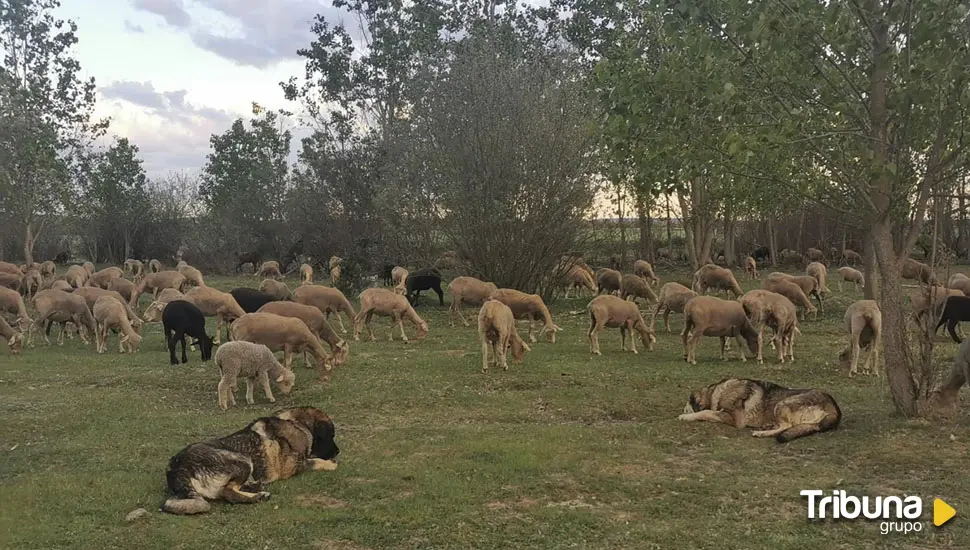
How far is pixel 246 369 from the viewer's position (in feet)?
36.3

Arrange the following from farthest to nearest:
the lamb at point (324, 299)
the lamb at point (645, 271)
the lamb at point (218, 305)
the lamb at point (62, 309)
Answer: the lamb at point (645, 271) → the lamb at point (324, 299) → the lamb at point (218, 305) → the lamb at point (62, 309)

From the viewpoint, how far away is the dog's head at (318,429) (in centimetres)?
810

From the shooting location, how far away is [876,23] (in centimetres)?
884

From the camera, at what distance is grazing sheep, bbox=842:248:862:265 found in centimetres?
3656

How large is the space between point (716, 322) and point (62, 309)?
14.3 m

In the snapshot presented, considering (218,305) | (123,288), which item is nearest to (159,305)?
(218,305)

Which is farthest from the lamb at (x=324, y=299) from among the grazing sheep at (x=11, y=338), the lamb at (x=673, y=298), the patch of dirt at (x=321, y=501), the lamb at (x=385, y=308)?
the patch of dirt at (x=321, y=501)

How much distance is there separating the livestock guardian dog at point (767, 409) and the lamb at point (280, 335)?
20.6ft

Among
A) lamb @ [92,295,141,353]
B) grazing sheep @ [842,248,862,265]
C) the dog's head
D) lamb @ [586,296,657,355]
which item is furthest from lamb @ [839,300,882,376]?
grazing sheep @ [842,248,862,265]

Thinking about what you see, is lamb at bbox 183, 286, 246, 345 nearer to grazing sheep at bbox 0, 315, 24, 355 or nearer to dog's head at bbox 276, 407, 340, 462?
grazing sheep at bbox 0, 315, 24, 355

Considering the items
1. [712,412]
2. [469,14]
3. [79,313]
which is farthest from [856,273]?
[79,313]

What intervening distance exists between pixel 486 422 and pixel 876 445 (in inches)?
183

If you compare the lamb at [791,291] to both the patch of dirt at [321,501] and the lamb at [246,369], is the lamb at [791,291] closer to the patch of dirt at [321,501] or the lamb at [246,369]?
the lamb at [246,369]

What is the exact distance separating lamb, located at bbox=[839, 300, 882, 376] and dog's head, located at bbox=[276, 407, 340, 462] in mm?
8968
